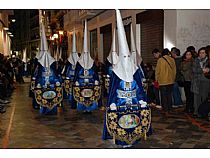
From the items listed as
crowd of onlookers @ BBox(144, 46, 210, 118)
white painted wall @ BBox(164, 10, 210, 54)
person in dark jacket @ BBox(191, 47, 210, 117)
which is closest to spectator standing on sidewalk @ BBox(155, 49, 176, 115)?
crowd of onlookers @ BBox(144, 46, 210, 118)

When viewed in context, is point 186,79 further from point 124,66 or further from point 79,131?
point 124,66

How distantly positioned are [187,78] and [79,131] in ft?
9.52

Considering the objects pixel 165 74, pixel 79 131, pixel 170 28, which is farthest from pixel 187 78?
pixel 79 131

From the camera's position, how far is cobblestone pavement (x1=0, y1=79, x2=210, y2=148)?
20.5 ft

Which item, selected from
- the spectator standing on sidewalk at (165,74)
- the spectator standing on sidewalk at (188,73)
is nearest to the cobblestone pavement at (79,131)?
the spectator standing on sidewalk at (188,73)

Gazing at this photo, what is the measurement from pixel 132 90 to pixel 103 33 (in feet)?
47.4

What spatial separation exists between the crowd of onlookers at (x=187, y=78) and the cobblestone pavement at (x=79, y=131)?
0.32m

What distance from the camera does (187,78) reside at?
8500 millimetres

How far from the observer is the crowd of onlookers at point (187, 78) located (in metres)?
7.89

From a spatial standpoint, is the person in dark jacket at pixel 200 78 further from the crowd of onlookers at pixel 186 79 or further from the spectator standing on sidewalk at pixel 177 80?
the spectator standing on sidewalk at pixel 177 80

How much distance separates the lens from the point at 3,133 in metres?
7.23

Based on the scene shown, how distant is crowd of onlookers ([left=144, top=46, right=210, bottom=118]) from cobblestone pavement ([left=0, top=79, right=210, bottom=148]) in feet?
1.06
